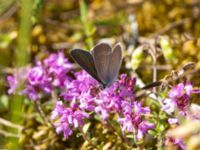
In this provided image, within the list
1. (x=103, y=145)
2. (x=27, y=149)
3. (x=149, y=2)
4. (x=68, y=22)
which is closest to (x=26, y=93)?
(x=27, y=149)

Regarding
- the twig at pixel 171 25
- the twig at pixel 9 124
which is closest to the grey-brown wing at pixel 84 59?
the twig at pixel 9 124

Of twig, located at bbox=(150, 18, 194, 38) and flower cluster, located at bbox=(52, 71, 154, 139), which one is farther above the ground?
twig, located at bbox=(150, 18, 194, 38)

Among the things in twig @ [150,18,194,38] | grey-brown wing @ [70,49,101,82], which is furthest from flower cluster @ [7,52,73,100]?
twig @ [150,18,194,38]

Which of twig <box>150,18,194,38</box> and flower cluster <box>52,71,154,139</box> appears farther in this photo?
twig <box>150,18,194,38</box>

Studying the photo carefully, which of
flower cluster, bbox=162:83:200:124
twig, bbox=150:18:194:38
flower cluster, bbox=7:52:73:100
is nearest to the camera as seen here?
flower cluster, bbox=162:83:200:124

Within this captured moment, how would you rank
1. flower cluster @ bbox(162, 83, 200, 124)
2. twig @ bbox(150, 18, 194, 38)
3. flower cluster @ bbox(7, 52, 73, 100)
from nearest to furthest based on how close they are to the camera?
flower cluster @ bbox(162, 83, 200, 124), flower cluster @ bbox(7, 52, 73, 100), twig @ bbox(150, 18, 194, 38)

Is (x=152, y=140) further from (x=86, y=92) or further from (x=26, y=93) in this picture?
(x=26, y=93)

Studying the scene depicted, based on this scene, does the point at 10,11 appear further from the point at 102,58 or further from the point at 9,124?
the point at 102,58

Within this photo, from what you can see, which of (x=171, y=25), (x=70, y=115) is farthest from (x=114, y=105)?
(x=171, y=25)

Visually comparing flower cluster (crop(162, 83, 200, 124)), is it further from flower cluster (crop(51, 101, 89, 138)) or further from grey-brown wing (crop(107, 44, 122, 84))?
flower cluster (crop(51, 101, 89, 138))
